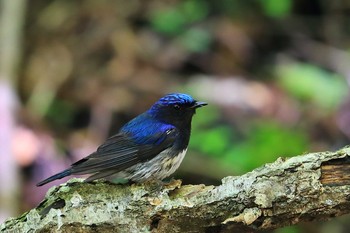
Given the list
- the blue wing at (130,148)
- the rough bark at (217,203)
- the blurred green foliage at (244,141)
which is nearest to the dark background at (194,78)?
the blurred green foliage at (244,141)

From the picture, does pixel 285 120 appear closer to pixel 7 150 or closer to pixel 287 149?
pixel 287 149

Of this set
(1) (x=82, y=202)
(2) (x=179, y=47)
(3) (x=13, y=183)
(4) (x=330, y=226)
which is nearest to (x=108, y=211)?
(1) (x=82, y=202)

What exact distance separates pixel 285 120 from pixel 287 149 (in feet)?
3.60

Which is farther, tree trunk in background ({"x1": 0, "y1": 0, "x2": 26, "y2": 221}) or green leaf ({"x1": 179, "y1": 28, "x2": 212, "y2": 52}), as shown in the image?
green leaf ({"x1": 179, "y1": 28, "x2": 212, "y2": 52})

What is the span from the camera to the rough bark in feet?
9.14

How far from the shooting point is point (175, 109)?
3.97m

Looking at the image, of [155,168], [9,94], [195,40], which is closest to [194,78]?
[195,40]

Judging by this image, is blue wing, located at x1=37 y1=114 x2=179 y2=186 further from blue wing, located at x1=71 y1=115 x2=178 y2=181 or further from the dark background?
the dark background

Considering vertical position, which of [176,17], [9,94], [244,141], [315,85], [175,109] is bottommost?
[175,109]

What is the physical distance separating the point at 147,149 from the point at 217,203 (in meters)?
0.97

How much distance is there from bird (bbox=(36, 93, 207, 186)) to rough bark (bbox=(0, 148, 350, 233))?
296mm

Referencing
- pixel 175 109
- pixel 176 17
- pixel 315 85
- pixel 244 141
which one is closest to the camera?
pixel 175 109

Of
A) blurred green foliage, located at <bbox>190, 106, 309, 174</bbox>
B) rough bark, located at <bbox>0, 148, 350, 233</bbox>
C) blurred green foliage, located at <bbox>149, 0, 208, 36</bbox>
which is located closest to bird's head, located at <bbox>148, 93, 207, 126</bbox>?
rough bark, located at <bbox>0, 148, 350, 233</bbox>

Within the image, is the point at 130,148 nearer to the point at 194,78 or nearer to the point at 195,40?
the point at 194,78
